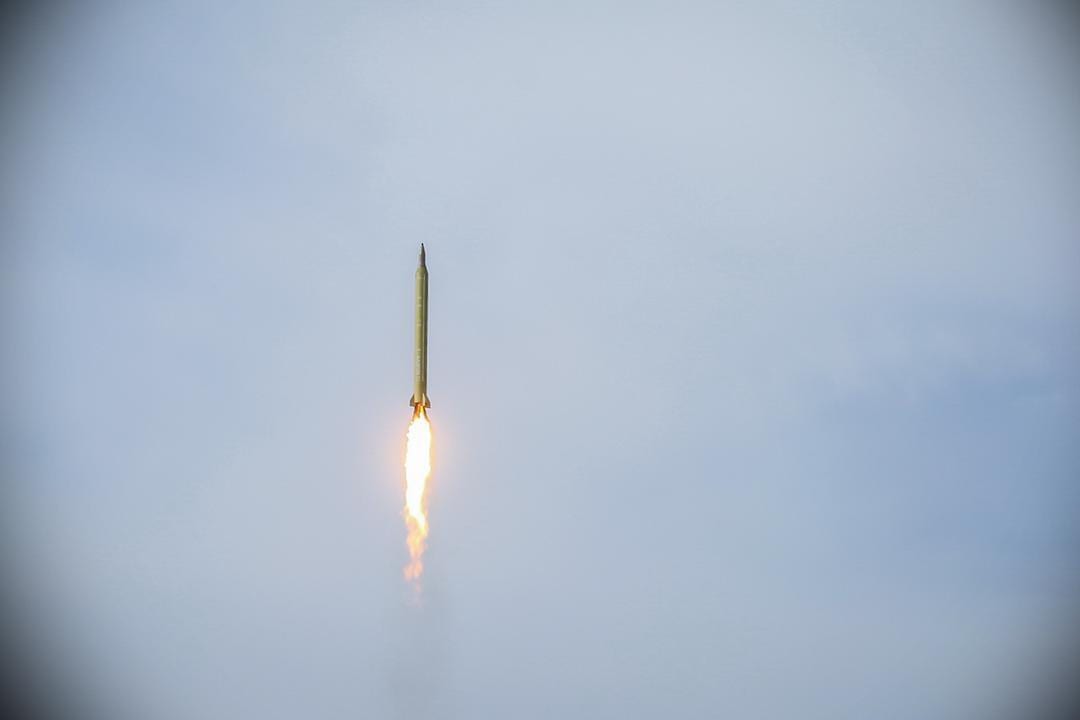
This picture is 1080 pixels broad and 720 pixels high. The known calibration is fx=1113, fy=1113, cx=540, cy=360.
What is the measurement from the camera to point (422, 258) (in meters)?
56.2

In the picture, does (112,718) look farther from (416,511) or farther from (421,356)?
(421,356)

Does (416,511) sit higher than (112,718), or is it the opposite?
(416,511)

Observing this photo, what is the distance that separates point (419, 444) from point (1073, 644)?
93.9 meters

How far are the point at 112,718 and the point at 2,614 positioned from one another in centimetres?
1767

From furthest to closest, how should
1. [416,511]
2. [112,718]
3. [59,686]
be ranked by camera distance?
1. [112,718]
2. [59,686]
3. [416,511]

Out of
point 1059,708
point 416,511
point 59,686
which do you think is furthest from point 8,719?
point 1059,708

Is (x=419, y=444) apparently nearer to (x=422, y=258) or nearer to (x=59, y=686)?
(x=422, y=258)

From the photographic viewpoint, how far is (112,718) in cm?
11888

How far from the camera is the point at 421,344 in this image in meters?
55.3

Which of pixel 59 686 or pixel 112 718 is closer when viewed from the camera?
pixel 59 686

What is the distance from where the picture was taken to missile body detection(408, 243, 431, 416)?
5519 cm

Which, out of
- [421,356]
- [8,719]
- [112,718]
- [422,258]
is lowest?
[112,718]

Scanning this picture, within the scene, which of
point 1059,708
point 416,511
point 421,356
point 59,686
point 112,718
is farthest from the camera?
point 112,718

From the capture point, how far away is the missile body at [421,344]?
55.2 meters
